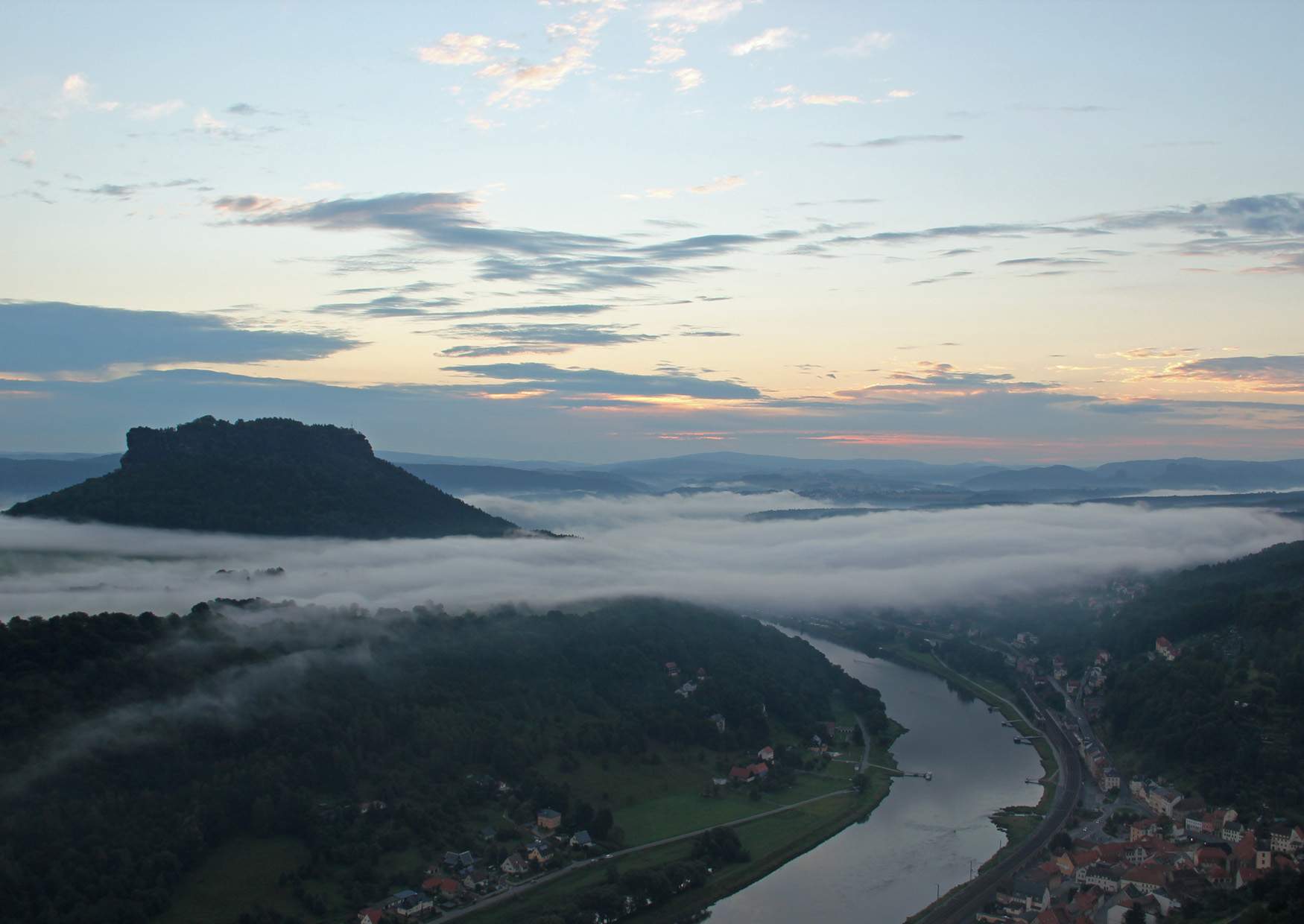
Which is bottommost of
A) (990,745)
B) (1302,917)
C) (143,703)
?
(990,745)

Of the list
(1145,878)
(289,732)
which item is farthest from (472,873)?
(1145,878)

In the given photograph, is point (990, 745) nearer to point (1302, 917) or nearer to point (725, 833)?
point (725, 833)

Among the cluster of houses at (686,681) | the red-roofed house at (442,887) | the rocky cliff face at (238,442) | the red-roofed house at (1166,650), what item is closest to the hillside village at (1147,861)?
the red-roofed house at (442,887)

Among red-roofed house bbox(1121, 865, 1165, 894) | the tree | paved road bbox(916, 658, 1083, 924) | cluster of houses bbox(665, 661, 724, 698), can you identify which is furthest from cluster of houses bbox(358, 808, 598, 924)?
red-roofed house bbox(1121, 865, 1165, 894)

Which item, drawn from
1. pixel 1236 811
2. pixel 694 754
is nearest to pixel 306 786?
pixel 694 754

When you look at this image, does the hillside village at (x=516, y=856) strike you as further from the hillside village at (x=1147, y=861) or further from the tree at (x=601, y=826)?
the hillside village at (x=1147, y=861)

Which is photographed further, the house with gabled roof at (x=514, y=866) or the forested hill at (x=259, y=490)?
the forested hill at (x=259, y=490)

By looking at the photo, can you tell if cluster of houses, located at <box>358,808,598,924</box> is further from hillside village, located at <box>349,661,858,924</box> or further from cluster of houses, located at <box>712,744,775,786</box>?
cluster of houses, located at <box>712,744,775,786</box>
